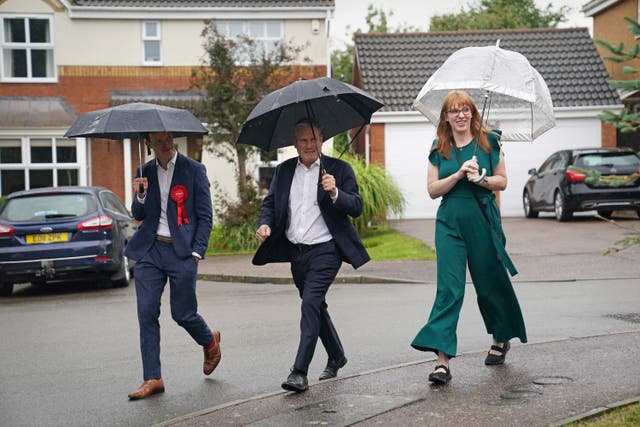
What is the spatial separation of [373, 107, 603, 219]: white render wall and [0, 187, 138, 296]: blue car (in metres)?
13.4

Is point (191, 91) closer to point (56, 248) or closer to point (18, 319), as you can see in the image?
point (56, 248)

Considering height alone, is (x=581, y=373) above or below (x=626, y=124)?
below

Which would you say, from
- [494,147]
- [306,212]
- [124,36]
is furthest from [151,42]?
[494,147]

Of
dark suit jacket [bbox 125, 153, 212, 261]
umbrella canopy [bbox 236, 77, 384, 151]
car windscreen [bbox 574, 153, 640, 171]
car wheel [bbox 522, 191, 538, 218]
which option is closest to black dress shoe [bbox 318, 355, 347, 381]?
dark suit jacket [bbox 125, 153, 212, 261]

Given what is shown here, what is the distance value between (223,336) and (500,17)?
51275 millimetres

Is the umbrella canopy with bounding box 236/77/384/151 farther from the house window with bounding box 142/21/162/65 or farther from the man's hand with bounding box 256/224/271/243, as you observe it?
the house window with bounding box 142/21/162/65

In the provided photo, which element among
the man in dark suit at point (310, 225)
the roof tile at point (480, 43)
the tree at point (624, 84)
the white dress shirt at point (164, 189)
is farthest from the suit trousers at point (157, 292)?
the roof tile at point (480, 43)

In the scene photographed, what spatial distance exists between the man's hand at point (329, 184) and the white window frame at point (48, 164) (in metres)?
23.0

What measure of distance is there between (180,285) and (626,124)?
3528mm

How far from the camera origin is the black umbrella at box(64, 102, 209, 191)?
683cm

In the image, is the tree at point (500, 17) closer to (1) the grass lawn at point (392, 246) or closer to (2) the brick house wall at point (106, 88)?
(2) the brick house wall at point (106, 88)

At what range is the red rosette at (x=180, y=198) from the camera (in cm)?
707

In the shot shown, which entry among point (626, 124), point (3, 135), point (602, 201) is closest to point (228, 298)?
point (626, 124)

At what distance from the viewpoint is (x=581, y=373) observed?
6.68 metres
